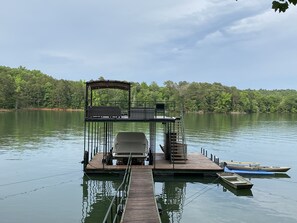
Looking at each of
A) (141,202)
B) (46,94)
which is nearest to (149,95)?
(46,94)

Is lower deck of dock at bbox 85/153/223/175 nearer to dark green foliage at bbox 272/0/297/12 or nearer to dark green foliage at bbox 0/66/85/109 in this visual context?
dark green foliage at bbox 272/0/297/12

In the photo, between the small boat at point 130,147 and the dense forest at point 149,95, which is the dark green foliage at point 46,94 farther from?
the small boat at point 130,147

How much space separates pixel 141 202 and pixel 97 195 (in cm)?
606

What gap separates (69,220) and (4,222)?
9.54 feet

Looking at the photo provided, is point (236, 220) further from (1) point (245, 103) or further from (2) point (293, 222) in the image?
(1) point (245, 103)

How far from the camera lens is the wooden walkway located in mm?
13438

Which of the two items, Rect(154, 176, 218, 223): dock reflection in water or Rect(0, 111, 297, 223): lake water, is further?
Rect(154, 176, 218, 223): dock reflection in water

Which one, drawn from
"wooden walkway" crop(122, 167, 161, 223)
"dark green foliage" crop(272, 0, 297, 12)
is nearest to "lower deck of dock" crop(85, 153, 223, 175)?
"wooden walkway" crop(122, 167, 161, 223)

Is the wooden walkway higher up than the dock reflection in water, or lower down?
higher up

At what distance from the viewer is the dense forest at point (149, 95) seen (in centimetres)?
14400

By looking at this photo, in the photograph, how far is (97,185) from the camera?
22.9m

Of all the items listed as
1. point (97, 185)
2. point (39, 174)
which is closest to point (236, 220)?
point (97, 185)

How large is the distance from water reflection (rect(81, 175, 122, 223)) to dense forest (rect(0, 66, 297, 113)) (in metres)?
104

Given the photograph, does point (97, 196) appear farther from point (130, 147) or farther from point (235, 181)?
point (235, 181)
